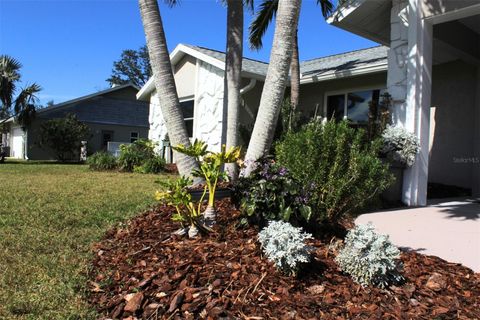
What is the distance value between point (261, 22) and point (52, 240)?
30.2ft

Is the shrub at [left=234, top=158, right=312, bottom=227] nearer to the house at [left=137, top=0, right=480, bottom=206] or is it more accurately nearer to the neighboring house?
the house at [left=137, top=0, right=480, bottom=206]

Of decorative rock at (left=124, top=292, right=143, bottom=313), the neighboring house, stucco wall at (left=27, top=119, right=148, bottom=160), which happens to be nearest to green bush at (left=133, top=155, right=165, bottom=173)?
decorative rock at (left=124, top=292, right=143, bottom=313)

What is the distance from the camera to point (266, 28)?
1205 cm

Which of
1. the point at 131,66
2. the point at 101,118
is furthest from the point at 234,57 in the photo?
the point at 131,66

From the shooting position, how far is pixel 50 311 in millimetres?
2912

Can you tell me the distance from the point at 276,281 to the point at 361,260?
2.16ft

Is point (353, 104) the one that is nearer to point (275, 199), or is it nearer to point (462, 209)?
point (462, 209)

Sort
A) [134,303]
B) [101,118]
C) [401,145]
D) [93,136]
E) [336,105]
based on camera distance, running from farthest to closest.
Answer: [101,118]
[93,136]
[336,105]
[401,145]
[134,303]

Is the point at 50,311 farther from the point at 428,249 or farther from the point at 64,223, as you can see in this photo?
the point at 428,249

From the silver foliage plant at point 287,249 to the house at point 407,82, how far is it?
446 cm

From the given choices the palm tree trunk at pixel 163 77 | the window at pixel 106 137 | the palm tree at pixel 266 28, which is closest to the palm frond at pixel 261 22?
the palm tree at pixel 266 28

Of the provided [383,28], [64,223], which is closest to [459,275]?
[64,223]

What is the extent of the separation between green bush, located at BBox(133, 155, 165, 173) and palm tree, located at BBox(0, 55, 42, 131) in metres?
12.0

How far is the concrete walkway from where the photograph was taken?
13.6ft
